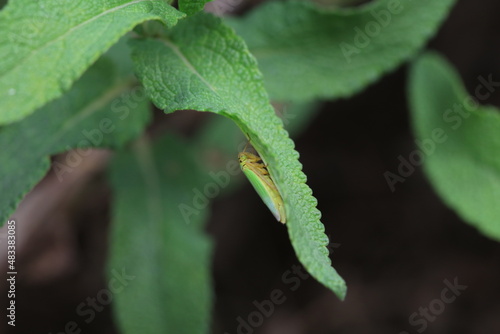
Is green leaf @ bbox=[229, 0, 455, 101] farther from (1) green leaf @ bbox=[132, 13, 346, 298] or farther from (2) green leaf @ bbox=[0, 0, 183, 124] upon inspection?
(2) green leaf @ bbox=[0, 0, 183, 124]

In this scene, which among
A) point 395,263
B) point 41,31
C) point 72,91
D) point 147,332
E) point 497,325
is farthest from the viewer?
point 395,263

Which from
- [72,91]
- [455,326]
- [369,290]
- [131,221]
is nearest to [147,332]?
[131,221]

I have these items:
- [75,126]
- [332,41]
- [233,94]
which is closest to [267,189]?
[233,94]

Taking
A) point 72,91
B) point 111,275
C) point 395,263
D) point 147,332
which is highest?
point 72,91

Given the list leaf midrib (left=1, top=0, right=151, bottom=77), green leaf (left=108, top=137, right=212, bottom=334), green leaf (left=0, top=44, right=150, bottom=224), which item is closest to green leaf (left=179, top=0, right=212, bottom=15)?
leaf midrib (left=1, top=0, right=151, bottom=77)

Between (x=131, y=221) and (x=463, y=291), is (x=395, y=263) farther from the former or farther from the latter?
(x=131, y=221)

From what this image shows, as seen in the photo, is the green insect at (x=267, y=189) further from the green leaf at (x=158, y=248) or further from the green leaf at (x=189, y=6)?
the green leaf at (x=158, y=248)

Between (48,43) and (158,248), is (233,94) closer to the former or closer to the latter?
(48,43)
